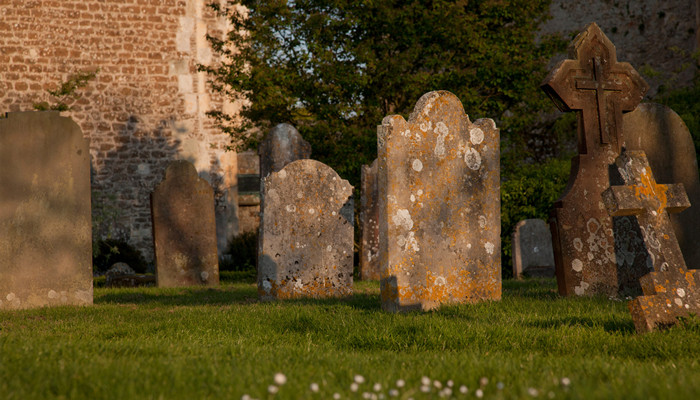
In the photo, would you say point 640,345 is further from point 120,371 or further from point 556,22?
point 556,22

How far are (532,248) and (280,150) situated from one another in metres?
4.70

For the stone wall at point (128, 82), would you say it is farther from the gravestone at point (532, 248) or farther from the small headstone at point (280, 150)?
the gravestone at point (532, 248)

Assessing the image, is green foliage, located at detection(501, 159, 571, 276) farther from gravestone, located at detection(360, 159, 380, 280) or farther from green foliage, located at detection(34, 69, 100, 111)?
green foliage, located at detection(34, 69, 100, 111)

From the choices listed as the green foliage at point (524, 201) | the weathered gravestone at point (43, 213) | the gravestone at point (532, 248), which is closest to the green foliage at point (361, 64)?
the green foliage at point (524, 201)

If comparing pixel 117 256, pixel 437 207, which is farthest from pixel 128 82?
pixel 437 207

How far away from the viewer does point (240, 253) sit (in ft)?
54.7

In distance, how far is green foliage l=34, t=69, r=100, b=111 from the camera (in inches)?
623

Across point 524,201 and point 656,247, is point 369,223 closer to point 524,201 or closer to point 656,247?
point 524,201

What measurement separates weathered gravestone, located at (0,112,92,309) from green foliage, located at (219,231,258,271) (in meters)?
8.95

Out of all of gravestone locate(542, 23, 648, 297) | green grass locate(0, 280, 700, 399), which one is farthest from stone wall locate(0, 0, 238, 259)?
gravestone locate(542, 23, 648, 297)

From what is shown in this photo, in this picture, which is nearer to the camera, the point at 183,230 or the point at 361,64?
the point at 183,230

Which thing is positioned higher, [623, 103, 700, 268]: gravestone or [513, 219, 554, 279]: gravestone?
[623, 103, 700, 268]: gravestone

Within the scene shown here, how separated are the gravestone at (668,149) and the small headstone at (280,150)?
5.84m

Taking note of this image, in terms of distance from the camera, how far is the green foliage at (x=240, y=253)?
1642 centimetres
